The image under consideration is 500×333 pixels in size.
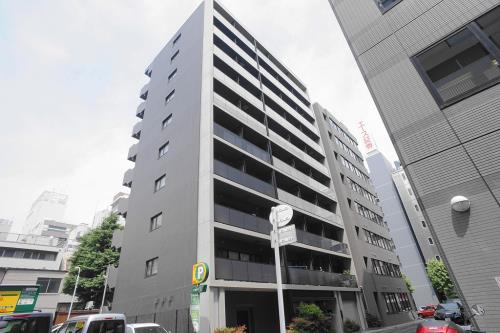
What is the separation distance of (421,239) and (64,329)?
70.6 meters

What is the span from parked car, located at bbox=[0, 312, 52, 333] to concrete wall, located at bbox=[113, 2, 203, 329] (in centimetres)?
769

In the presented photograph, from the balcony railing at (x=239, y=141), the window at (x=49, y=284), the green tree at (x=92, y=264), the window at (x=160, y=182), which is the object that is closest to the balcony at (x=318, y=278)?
the balcony railing at (x=239, y=141)

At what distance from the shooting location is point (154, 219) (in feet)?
73.0

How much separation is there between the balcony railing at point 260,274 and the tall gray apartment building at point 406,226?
47382mm

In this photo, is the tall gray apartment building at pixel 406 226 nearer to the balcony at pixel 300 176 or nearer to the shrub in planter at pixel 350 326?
the balcony at pixel 300 176

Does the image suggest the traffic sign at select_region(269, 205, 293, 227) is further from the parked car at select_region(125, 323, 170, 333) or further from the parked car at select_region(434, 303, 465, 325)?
the parked car at select_region(434, 303, 465, 325)

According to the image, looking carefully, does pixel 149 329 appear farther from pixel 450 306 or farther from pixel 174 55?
pixel 174 55

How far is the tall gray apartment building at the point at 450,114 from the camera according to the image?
827 centimetres

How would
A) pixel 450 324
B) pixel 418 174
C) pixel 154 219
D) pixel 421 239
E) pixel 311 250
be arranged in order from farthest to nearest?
pixel 421 239
pixel 311 250
pixel 154 219
pixel 418 174
pixel 450 324

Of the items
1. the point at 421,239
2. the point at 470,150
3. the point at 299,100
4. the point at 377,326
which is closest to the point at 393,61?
the point at 470,150

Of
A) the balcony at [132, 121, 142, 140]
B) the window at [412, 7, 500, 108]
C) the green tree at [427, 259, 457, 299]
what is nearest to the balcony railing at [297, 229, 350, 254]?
the window at [412, 7, 500, 108]

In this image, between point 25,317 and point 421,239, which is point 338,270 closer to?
point 25,317

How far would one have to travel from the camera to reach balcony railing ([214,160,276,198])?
19936mm

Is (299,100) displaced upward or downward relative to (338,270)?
upward
